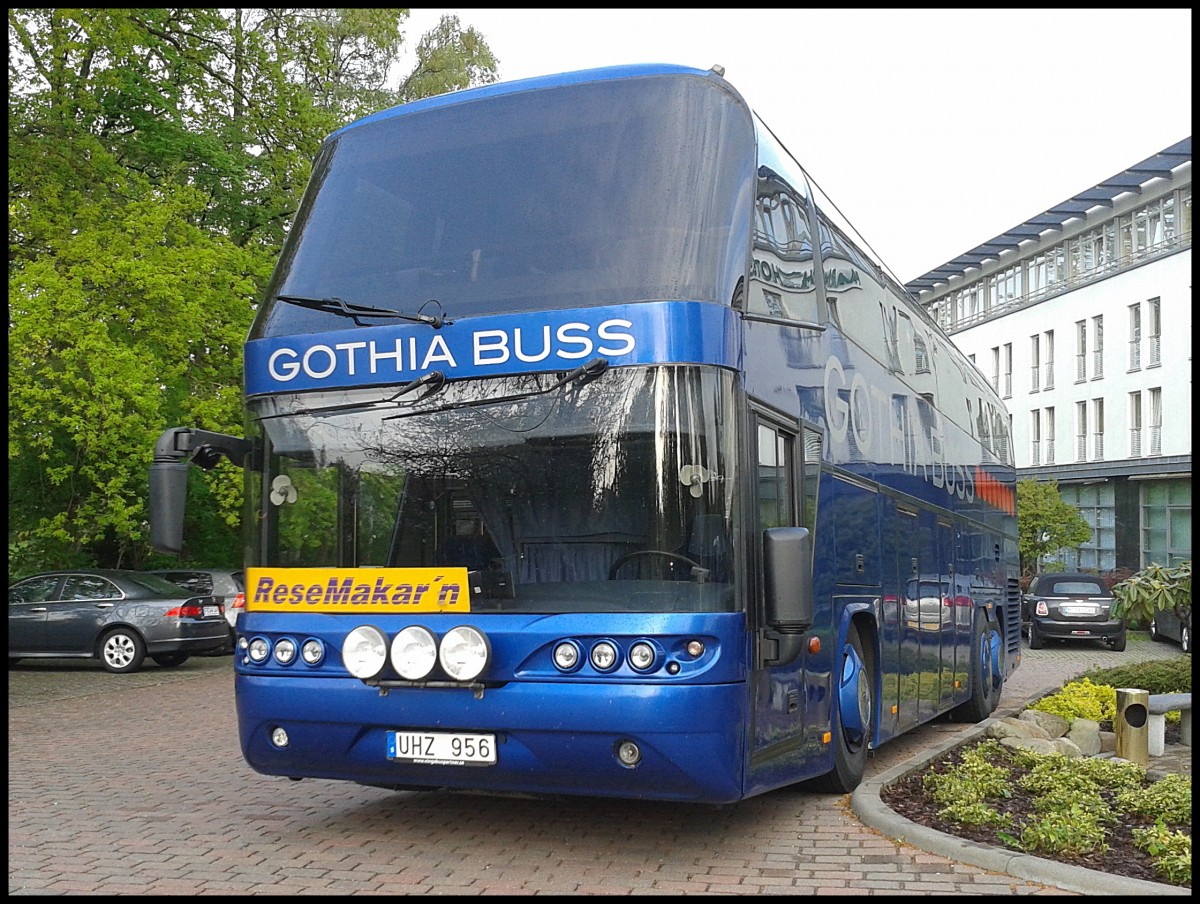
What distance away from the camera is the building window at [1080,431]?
176ft

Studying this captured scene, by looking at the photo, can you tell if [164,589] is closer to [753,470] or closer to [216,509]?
[216,509]

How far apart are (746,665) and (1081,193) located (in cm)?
4692

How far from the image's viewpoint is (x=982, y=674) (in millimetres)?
14672

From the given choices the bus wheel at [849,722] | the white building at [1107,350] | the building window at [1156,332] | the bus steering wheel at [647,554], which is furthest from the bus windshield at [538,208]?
the building window at [1156,332]

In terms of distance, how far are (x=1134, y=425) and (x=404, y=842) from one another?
4690 cm

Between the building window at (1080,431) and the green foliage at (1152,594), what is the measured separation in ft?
124

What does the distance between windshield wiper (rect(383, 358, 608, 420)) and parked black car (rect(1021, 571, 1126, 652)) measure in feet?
75.6

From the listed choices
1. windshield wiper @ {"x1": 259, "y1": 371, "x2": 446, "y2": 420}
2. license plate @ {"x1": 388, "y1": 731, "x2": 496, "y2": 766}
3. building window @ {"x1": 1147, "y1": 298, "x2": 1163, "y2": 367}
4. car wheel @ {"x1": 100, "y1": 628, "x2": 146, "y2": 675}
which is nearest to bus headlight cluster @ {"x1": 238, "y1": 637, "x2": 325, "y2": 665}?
license plate @ {"x1": 388, "y1": 731, "x2": 496, "y2": 766}

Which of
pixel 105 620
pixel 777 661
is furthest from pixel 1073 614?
pixel 777 661

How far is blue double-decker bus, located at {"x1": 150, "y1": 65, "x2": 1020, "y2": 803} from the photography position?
687 cm

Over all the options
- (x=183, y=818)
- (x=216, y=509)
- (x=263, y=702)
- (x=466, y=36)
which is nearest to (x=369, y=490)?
(x=263, y=702)

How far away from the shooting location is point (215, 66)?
25.8 m

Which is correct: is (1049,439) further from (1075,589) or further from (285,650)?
(285,650)

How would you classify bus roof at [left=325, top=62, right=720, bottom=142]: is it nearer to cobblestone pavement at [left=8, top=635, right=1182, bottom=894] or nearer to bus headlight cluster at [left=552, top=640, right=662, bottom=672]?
bus headlight cluster at [left=552, top=640, right=662, bottom=672]
